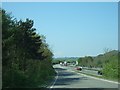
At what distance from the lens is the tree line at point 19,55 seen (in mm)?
29000

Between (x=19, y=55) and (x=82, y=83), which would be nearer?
(x=19, y=55)

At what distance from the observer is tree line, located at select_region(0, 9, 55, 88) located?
1142 inches

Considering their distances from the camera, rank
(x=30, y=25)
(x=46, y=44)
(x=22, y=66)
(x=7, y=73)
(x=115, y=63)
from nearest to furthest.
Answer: (x=7, y=73) < (x=22, y=66) < (x=30, y=25) < (x=115, y=63) < (x=46, y=44)

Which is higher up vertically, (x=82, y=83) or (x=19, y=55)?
(x=19, y=55)

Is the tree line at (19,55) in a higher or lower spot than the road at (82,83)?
higher

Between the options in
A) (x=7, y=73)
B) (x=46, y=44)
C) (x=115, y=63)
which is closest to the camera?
(x=7, y=73)

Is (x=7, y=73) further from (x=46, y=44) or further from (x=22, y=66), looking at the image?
(x=46, y=44)

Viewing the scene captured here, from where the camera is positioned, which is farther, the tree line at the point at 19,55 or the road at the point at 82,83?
the road at the point at 82,83

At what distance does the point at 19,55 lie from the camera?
48.0 meters

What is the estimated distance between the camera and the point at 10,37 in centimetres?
2900

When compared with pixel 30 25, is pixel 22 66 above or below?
below

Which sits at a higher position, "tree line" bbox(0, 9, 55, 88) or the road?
"tree line" bbox(0, 9, 55, 88)

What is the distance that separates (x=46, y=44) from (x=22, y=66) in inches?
1521

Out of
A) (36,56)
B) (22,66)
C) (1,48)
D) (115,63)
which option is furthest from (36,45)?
(1,48)
